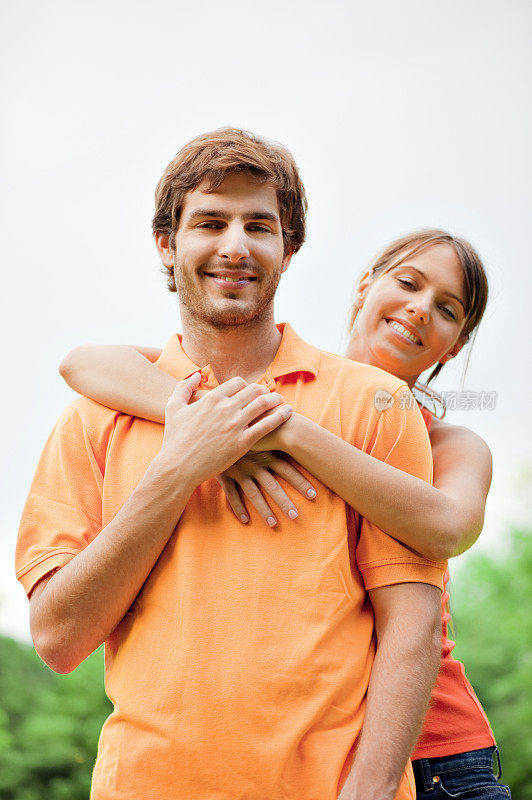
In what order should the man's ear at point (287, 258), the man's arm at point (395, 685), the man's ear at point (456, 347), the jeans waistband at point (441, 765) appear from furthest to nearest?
the man's ear at point (456, 347) → the man's ear at point (287, 258) → the jeans waistband at point (441, 765) → the man's arm at point (395, 685)

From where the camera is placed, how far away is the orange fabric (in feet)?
4.64

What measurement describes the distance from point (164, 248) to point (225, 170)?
218mm

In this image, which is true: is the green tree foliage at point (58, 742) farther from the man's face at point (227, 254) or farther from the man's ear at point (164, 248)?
the man's face at point (227, 254)

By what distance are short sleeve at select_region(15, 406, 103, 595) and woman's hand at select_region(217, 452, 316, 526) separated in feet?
0.67

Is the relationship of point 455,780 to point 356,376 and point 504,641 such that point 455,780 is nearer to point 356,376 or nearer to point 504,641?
point 356,376

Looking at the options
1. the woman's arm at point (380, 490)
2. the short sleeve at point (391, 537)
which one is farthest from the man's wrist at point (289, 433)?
the short sleeve at point (391, 537)

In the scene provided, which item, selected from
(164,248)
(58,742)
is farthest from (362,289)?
(58,742)

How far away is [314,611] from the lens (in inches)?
44.7

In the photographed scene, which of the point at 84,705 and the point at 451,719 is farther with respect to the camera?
the point at 84,705

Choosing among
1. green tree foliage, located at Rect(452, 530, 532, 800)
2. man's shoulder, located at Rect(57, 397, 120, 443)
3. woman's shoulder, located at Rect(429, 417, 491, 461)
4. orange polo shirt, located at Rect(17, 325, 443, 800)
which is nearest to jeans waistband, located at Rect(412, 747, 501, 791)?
orange polo shirt, located at Rect(17, 325, 443, 800)

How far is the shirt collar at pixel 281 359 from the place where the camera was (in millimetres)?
1323

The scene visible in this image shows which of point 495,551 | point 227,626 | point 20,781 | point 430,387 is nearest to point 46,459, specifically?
point 227,626

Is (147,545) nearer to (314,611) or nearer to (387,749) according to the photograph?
(314,611)

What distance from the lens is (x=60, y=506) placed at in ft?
4.12
